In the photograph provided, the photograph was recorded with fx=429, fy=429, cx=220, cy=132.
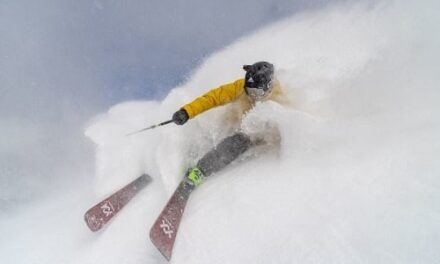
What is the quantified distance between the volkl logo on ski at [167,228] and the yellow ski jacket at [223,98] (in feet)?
3.56

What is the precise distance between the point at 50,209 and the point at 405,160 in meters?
4.44

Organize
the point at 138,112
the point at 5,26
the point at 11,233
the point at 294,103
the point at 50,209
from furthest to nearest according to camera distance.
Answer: the point at 5,26, the point at 138,112, the point at 50,209, the point at 11,233, the point at 294,103

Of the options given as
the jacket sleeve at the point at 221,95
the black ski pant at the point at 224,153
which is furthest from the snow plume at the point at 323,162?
the jacket sleeve at the point at 221,95

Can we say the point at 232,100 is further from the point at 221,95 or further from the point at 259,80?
the point at 259,80

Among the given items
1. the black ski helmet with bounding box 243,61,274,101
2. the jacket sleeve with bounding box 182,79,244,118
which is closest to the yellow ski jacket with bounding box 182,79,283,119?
the jacket sleeve with bounding box 182,79,244,118

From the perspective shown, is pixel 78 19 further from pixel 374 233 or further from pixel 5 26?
pixel 374 233

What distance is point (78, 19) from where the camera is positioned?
1025cm

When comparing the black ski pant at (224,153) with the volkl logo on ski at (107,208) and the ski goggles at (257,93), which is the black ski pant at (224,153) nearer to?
the ski goggles at (257,93)

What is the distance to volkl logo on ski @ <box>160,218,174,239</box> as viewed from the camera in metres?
3.50

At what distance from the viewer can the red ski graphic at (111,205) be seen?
4.19 m

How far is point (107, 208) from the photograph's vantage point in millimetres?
4293

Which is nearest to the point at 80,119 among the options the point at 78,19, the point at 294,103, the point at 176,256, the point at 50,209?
the point at 50,209

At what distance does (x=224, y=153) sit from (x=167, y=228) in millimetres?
1030

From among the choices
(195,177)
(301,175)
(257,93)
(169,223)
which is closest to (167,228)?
(169,223)
